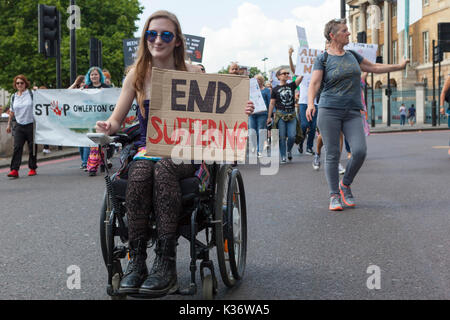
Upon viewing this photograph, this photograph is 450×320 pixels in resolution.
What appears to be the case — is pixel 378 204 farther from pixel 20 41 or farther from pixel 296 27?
pixel 20 41

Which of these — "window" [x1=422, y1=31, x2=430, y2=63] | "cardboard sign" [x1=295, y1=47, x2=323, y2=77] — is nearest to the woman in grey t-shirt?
"cardboard sign" [x1=295, y1=47, x2=323, y2=77]

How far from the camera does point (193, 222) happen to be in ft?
10.3

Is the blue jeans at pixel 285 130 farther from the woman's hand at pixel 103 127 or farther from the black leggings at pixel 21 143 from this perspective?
the woman's hand at pixel 103 127

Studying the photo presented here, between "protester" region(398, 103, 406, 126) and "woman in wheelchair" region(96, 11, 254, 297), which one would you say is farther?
"protester" region(398, 103, 406, 126)

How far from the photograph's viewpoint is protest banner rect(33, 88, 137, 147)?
11.2 m

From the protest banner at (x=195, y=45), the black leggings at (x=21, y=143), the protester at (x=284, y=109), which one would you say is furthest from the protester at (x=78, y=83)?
the protest banner at (x=195, y=45)

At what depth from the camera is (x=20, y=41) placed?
38125mm

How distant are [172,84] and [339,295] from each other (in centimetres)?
144

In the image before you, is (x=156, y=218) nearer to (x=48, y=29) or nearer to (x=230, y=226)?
(x=230, y=226)

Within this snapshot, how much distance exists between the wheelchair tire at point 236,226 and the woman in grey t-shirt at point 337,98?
2.70m

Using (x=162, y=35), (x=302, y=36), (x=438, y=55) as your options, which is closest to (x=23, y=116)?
(x=302, y=36)

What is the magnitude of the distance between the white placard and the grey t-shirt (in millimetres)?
5768

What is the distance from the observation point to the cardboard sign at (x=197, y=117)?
3.36 m

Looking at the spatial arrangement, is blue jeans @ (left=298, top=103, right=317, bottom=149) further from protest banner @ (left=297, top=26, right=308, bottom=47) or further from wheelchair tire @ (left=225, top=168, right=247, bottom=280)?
wheelchair tire @ (left=225, top=168, right=247, bottom=280)
